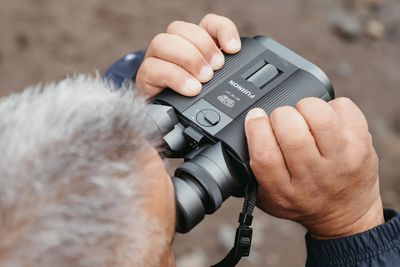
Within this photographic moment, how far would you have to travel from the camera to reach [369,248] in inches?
50.0

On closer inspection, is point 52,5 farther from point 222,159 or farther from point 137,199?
point 137,199

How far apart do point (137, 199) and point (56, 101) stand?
6.7 inches

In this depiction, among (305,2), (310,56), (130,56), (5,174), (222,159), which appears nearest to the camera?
(5,174)

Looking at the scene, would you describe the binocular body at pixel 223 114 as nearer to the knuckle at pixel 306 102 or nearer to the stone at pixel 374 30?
the knuckle at pixel 306 102

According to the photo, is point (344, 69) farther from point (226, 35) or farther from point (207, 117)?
point (207, 117)

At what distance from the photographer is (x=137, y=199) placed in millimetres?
877

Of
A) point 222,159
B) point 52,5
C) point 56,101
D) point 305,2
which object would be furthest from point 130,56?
point 305,2

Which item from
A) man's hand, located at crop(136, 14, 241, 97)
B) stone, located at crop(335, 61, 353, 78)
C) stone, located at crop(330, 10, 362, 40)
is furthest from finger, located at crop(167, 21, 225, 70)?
→ stone, located at crop(330, 10, 362, 40)

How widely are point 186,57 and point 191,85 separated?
0.19 ft

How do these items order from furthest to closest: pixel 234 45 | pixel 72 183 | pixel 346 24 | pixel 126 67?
pixel 346 24, pixel 126 67, pixel 234 45, pixel 72 183

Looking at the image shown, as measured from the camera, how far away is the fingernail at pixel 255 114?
3.80ft

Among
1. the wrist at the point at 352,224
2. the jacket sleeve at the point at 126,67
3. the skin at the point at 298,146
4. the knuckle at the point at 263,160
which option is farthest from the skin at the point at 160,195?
the jacket sleeve at the point at 126,67

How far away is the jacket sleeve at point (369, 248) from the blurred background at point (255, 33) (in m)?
1.31

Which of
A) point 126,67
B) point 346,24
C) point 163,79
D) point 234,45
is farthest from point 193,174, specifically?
point 346,24
